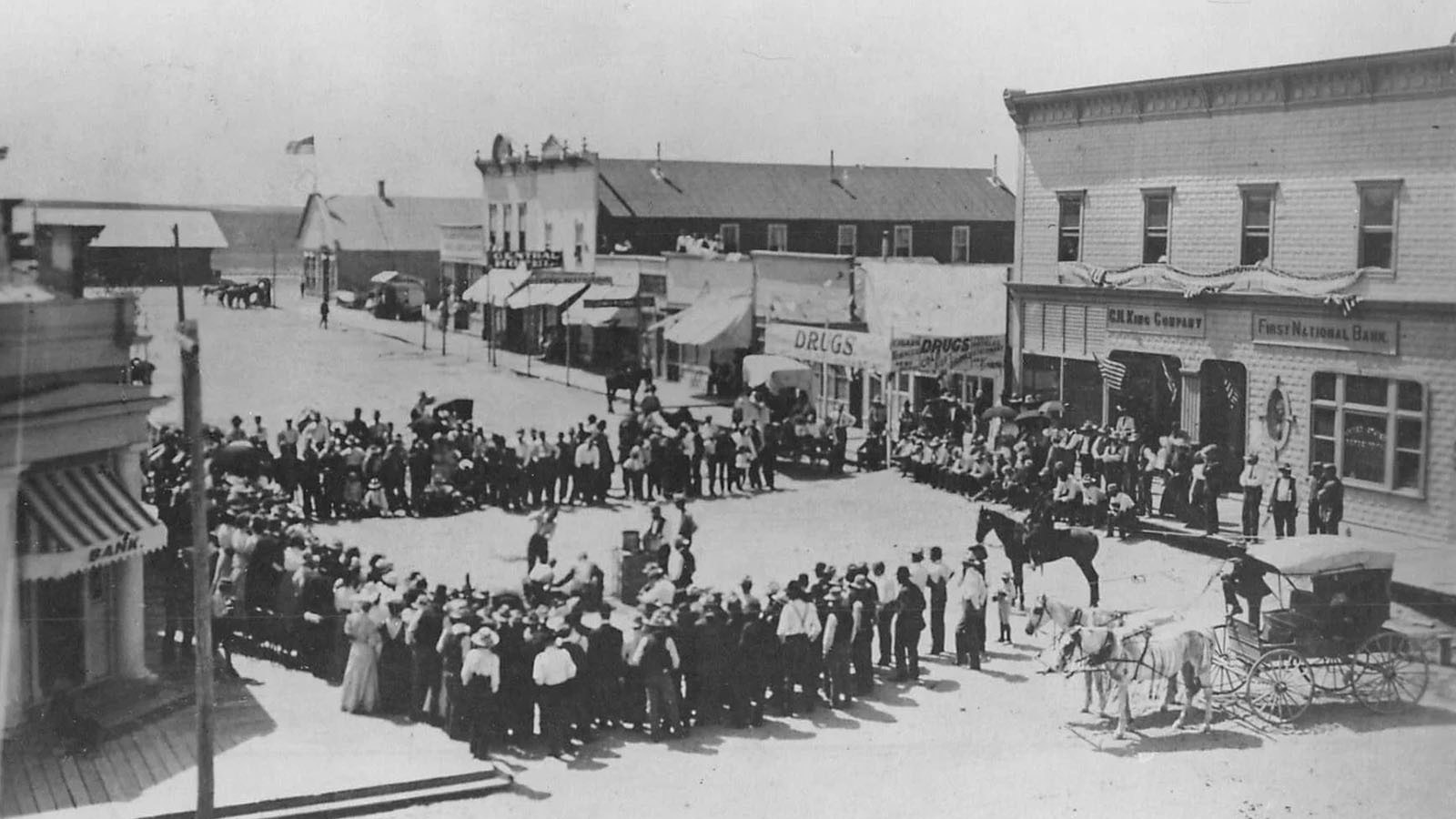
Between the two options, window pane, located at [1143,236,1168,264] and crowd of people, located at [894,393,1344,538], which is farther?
window pane, located at [1143,236,1168,264]

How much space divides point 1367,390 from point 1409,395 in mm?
813

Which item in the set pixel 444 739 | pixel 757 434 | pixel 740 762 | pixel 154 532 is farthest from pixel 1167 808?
pixel 757 434

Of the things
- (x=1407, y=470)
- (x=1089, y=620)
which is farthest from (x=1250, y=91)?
(x=1089, y=620)

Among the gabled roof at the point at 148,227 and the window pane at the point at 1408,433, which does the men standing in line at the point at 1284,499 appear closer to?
the window pane at the point at 1408,433

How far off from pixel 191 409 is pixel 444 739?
478 cm

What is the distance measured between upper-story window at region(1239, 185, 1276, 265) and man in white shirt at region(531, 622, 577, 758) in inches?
612

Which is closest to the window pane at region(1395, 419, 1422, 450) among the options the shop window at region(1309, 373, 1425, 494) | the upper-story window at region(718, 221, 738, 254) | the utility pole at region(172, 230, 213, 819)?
the shop window at region(1309, 373, 1425, 494)

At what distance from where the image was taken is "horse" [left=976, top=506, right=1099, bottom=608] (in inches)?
718

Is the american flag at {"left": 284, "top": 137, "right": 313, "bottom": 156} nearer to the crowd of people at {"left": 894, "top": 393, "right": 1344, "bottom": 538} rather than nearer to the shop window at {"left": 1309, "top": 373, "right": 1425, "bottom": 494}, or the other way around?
the crowd of people at {"left": 894, "top": 393, "right": 1344, "bottom": 538}

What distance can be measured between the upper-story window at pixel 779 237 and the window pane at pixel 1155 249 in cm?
2274

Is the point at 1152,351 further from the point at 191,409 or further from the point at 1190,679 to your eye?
the point at 191,409

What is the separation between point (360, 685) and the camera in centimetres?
1459

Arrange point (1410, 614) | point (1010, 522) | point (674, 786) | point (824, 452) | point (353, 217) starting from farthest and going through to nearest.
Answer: point (353, 217) < point (824, 452) < point (1010, 522) < point (1410, 614) < point (674, 786)

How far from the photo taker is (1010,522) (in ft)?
60.1
